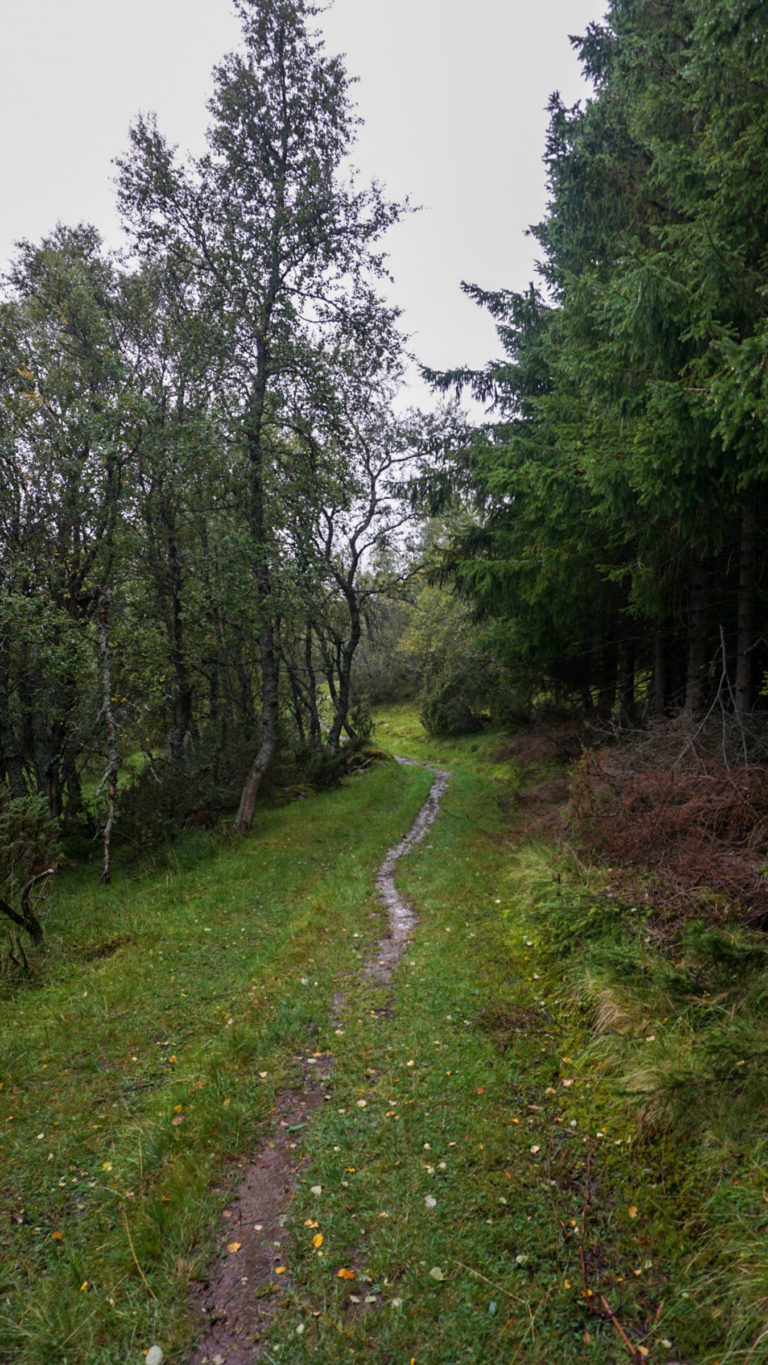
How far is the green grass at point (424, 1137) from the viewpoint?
3191mm

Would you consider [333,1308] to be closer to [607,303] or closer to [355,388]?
[607,303]

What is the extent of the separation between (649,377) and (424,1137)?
916 centimetres

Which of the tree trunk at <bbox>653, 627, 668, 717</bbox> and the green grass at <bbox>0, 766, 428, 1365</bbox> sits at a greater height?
the tree trunk at <bbox>653, 627, 668, 717</bbox>

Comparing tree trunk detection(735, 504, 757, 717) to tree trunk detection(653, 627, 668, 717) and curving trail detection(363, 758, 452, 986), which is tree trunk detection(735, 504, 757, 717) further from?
curving trail detection(363, 758, 452, 986)

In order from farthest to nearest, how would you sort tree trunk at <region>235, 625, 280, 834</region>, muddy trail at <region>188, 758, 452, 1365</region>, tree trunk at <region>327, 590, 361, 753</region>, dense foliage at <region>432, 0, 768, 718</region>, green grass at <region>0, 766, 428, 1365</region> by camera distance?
tree trunk at <region>327, 590, 361, 753</region>
tree trunk at <region>235, 625, 280, 834</region>
dense foliage at <region>432, 0, 768, 718</region>
green grass at <region>0, 766, 428, 1365</region>
muddy trail at <region>188, 758, 452, 1365</region>

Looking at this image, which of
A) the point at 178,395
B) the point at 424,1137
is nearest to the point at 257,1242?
the point at 424,1137

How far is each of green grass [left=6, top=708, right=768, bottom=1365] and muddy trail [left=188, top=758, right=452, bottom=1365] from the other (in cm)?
10

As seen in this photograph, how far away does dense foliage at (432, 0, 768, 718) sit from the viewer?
6539mm

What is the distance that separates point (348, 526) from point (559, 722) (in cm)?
1081

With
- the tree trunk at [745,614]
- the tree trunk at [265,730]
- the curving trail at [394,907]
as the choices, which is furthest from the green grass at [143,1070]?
the tree trunk at [745,614]

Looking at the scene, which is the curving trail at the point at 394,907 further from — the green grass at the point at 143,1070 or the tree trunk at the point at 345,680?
the tree trunk at the point at 345,680

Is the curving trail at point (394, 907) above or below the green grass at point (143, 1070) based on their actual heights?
below

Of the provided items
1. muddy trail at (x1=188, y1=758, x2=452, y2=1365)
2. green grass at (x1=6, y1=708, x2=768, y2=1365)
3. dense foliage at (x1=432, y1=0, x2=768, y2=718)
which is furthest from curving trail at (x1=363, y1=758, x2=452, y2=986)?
dense foliage at (x1=432, y1=0, x2=768, y2=718)

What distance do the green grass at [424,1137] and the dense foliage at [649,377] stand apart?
5.56m
